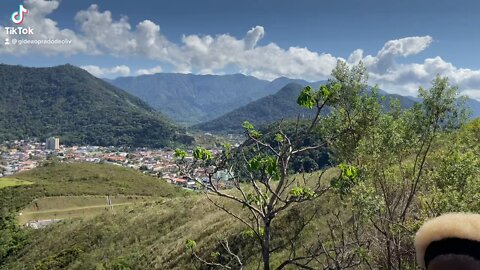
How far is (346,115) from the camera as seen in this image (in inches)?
450

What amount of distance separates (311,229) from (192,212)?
15.7 metres

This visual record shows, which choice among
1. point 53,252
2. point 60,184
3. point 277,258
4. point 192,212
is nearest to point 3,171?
point 60,184

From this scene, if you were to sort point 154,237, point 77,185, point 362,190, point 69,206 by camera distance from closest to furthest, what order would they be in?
point 362,190 → point 154,237 → point 69,206 → point 77,185

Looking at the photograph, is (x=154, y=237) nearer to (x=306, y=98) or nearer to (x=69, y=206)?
(x=306, y=98)

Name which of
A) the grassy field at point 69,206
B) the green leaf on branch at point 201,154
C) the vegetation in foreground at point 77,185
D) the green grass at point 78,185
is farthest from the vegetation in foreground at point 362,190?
the grassy field at point 69,206

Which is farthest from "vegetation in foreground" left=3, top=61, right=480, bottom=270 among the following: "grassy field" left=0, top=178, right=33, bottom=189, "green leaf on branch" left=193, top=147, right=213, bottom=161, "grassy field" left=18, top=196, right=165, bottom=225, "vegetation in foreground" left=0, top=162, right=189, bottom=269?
"grassy field" left=0, top=178, right=33, bottom=189

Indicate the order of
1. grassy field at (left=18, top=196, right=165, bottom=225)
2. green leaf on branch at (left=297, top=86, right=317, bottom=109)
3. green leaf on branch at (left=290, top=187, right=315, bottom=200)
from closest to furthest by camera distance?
1. green leaf on branch at (left=297, top=86, right=317, bottom=109)
2. green leaf on branch at (left=290, top=187, right=315, bottom=200)
3. grassy field at (left=18, top=196, right=165, bottom=225)

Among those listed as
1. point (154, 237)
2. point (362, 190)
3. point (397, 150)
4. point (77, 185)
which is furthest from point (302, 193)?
point (77, 185)

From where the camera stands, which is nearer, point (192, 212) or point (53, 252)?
point (192, 212)

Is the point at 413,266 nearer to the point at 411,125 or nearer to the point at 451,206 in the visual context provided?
the point at 451,206

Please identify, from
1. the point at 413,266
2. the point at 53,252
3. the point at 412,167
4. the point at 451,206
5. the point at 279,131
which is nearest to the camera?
the point at 279,131

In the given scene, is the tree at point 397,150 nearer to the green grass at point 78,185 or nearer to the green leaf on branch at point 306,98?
the green leaf on branch at point 306,98

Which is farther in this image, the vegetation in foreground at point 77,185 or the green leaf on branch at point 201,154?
the vegetation in foreground at point 77,185

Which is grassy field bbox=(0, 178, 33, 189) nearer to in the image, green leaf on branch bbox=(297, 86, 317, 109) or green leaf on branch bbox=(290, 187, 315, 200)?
green leaf on branch bbox=(290, 187, 315, 200)
